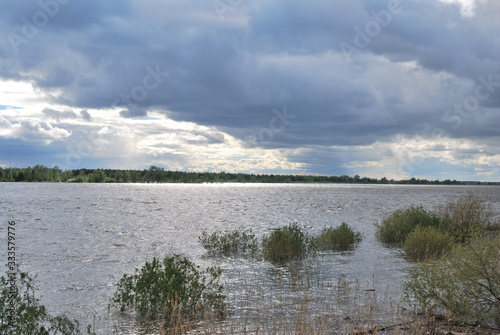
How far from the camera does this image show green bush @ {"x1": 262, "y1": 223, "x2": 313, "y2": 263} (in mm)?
28812

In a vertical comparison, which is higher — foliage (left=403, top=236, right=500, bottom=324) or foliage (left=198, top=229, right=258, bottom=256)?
foliage (left=403, top=236, right=500, bottom=324)

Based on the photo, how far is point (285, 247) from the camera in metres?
29.0

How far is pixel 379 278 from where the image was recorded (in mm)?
22531

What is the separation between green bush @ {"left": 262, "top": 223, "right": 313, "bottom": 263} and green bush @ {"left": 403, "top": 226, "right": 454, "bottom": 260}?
27.5 feet

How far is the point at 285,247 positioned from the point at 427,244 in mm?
10711

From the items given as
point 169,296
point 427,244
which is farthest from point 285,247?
point 169,296

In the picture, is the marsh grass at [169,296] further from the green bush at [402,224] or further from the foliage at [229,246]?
the green bush at [402,224]

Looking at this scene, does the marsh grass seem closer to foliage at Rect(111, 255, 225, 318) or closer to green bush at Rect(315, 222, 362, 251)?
foliage at Rect(111, 255, 225, 318)

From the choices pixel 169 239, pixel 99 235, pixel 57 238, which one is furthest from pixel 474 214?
pixel 57 238

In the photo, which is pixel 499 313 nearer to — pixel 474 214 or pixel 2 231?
pixel 474 214

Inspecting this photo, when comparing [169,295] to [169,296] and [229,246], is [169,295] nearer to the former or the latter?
[169,296]

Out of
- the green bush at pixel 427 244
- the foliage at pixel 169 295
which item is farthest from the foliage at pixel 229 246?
the foliage at pixel 169 295

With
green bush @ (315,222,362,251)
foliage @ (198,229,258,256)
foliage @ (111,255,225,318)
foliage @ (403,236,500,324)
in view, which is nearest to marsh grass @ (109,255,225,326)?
foliage @ (111,255,225,318)

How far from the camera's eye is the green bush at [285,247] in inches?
1134
